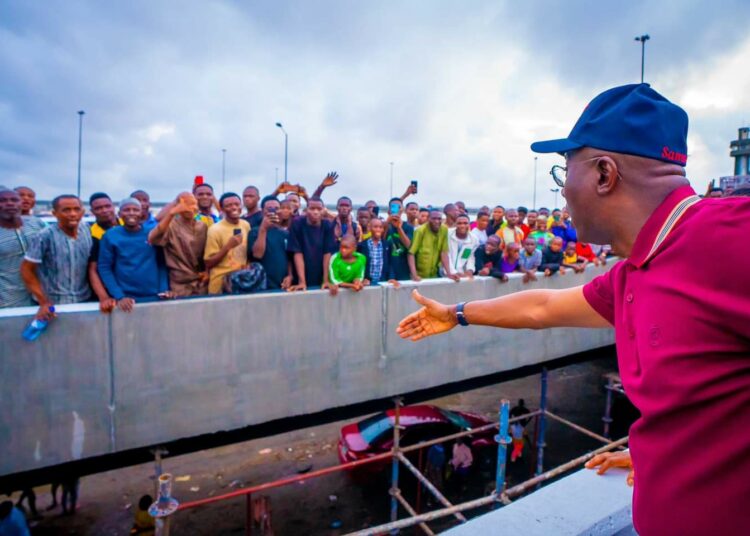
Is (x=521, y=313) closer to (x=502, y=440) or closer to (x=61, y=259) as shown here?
(x=502, y=440)

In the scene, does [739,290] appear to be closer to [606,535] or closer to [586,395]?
[606,535]

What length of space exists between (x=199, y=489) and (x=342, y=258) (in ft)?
19.9

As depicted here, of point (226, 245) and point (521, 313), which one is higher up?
point (226, 245)

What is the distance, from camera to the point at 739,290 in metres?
0.90

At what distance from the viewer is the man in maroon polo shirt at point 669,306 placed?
0.96 metres

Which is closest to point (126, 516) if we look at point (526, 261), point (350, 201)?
point (350, 201)

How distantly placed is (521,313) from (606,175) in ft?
2.98

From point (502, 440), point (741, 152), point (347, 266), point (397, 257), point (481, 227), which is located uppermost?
point (741, 152)

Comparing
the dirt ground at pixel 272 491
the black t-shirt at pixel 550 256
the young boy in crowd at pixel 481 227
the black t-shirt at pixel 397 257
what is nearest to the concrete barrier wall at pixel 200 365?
the black t-shirt at pixel 397 257

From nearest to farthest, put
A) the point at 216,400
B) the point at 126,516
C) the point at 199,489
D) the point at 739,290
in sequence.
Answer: the point at 739,290 → the point at 216,400 → the point at 126,516 → the point at 199,489

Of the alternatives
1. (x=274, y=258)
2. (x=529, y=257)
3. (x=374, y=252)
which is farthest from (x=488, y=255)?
(x=274, y=258)

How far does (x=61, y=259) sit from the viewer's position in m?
4.80

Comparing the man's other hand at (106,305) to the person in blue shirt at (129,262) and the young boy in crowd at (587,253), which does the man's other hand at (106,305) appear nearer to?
the person in blue shirt at (129,262)

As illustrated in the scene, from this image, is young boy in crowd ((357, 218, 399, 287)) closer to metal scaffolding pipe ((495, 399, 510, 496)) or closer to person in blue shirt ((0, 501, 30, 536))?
metal scaffolding pipe ((495, 399, 510, 496))
